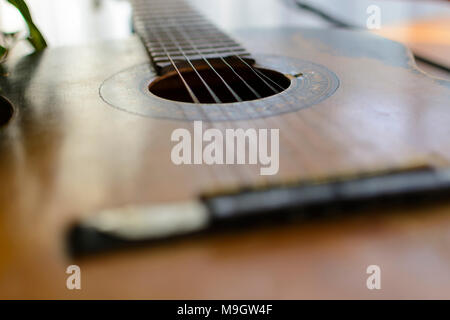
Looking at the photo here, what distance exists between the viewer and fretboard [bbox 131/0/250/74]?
2.71 feet

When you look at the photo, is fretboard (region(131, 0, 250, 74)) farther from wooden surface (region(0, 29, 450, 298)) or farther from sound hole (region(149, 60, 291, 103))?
wooden surface (region(0, 29, 450, 298))

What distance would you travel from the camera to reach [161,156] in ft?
1.59

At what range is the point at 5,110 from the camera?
2.21ft

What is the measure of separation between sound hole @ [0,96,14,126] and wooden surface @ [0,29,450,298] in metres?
0.01

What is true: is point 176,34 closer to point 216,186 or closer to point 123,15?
point 216,186

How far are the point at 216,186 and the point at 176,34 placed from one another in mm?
623

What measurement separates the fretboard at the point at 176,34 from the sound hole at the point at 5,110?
229mm

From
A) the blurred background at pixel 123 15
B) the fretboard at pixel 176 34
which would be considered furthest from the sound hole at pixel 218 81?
the blurred background at pixel 123 15

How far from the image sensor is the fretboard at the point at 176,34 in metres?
0.83

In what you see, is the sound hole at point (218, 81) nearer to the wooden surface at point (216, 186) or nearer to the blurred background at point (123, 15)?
the wooden surface at point (216, 186)

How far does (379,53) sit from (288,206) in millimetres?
572

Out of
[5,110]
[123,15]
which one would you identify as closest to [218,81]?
[5,110]

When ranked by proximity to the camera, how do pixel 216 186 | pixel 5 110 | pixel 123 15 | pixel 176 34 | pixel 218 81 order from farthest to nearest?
1. pixel 123 15
2. pixel 176 34
3. pixel 218 81
4. pixel 5 110
5. pixel 216 186
